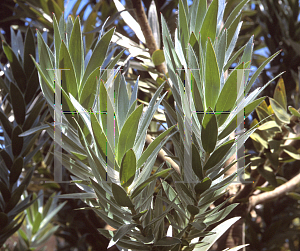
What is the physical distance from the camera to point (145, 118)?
303 mm

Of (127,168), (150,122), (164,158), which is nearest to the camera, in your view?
(127,168)

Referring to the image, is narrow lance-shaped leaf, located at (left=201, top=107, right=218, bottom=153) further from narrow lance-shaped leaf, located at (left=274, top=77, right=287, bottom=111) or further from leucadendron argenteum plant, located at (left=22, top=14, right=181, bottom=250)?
narrow lance-shaped leaf, located at (left=274, top=77, right=287, bottom=111)

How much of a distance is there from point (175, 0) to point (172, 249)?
0.74 metres

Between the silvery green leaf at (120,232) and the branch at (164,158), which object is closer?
the silvery green leaf at (120,232)

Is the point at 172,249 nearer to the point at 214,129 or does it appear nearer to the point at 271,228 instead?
the point at 214,129

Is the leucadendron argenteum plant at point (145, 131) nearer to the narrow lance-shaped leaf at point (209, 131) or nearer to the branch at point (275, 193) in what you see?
the narrow lance-shaped leaf at point (209, 131)

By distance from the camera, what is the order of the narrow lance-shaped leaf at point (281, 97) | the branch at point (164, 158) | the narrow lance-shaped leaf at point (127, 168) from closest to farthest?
1. the narrow lance-shaped leaf at point (127, 168)
2. the branch at point (164, 158)
3. the narrow lance-shaped leaf at point (281, 97)

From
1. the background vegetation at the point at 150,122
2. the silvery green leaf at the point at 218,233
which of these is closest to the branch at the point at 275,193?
the background vegetation at the point at 150,122

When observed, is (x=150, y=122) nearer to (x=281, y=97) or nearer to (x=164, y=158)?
(x=164, y=158)

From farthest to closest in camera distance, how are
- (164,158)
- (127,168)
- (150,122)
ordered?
(164,158) → (150,122) → (127,168)

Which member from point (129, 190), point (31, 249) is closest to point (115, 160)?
point (129, 190)

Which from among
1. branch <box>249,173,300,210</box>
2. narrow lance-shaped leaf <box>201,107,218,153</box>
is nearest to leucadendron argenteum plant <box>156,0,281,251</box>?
narrow lance-shaped leaf <box>201,107,218,153</box>

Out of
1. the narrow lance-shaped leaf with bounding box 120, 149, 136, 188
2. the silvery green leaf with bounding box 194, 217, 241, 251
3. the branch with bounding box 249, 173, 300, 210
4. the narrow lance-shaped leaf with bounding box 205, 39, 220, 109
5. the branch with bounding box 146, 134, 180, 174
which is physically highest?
the narrow lance-shaped leaf with bounding box 205, 39, 220, 109

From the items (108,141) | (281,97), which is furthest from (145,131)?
(281,97)
